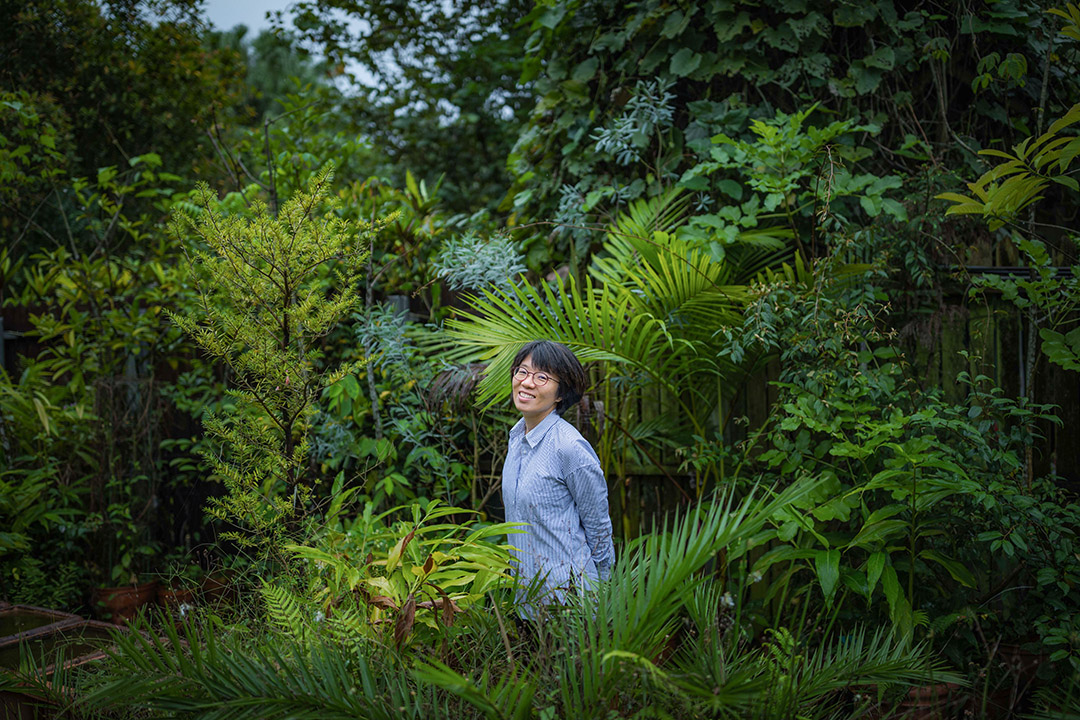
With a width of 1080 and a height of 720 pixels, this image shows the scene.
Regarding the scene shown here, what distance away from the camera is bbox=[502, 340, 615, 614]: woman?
2.46m

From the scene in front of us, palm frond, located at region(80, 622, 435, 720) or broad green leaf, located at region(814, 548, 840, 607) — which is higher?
broad green leaf, located at region(814, 548, 840, 607)

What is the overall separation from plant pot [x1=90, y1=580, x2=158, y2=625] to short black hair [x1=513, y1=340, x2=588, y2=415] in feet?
8.44

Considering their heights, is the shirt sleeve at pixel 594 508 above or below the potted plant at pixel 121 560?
above

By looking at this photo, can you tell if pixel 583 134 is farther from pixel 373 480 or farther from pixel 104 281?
pixel 104 281

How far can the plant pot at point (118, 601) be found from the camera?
3.81 m

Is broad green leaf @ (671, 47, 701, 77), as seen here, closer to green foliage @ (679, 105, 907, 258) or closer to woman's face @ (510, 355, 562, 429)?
green foliage @ (679, 105, 907, 258)

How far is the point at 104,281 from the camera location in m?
4.69

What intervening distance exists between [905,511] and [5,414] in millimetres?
4585

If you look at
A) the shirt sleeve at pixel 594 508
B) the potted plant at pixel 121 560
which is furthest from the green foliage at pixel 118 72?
the shirt sleeve at pixel 594 508

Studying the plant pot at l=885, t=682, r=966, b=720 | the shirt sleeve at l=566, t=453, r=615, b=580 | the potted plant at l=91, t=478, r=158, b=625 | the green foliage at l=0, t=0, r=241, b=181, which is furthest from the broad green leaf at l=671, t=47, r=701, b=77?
the green foliage at l=0, t=0, r=241, b=181

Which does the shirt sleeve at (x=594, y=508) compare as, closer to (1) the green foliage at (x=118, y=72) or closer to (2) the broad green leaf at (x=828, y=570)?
(2) the broad green leaf at (x=828, y=570)

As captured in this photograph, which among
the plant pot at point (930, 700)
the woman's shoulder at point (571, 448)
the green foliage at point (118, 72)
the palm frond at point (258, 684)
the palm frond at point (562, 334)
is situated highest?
the green foliage at point (118, 72)

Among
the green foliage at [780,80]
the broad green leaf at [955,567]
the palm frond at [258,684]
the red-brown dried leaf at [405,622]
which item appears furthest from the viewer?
the green foliage at [780,80]

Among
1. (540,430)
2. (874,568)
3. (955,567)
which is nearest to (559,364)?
(540,430)
